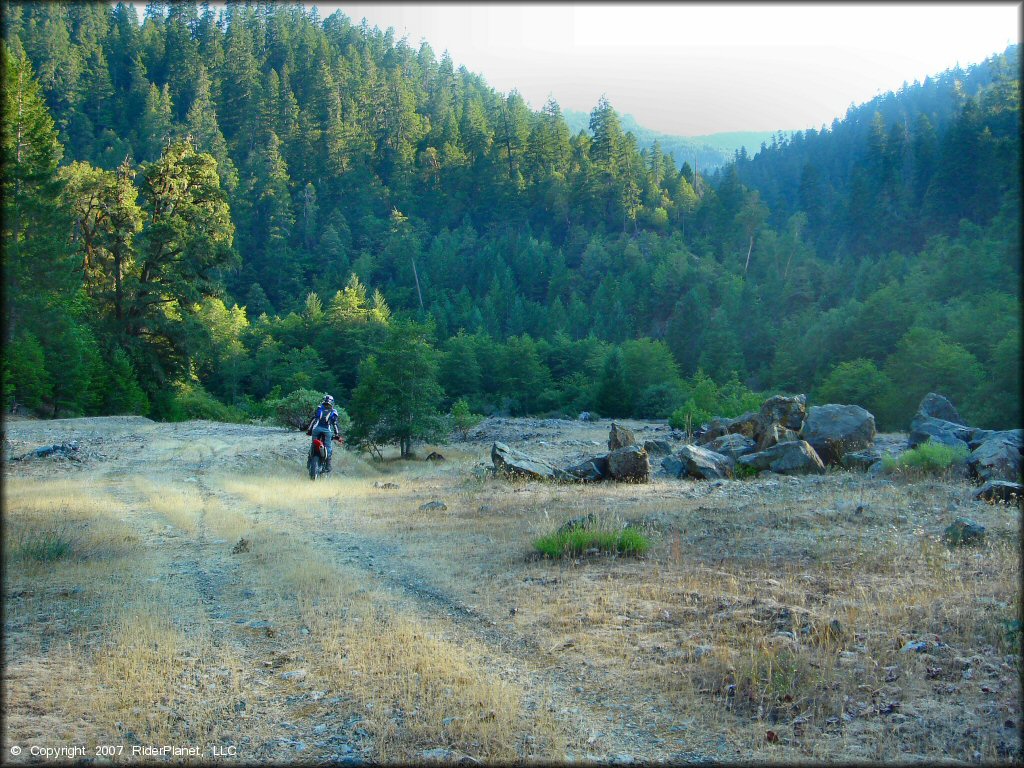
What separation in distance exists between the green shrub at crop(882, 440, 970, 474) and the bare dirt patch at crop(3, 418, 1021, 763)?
154 inches

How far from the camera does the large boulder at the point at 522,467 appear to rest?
1891 cm

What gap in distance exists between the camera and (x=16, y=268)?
14.4 metres

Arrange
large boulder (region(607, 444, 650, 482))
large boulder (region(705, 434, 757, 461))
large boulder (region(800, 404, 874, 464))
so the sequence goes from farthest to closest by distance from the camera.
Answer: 1. large boulder (region(705, 434, 757, 461))
2. large boulder (region(800, 404, 874, 464))
3. large boulder (region(607, 444, 650, 482))

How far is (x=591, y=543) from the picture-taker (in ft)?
33.2

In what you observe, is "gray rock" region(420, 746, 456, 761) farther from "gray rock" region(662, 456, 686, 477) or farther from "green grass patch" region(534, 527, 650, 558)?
"gray rock" region(662, 456, 686, 477)

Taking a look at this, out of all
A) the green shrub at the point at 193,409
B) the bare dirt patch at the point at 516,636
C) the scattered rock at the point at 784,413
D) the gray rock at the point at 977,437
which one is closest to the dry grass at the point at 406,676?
the bare dirt patch at the point at 516,636

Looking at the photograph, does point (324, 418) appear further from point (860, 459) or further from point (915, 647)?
point (915, 647)

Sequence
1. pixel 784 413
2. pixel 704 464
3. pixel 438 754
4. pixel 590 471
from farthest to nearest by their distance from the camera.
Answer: pixel 784 413 → pixel 704 464 → pixel 590 471 → pixel 438 754

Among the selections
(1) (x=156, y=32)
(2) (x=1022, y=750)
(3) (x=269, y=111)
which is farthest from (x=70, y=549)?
(1) (x=156, y=32)

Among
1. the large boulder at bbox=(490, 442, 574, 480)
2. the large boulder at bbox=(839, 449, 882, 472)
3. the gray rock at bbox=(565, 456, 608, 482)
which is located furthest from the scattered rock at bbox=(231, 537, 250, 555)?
the large boulder at bbox=(839, 449, 882, 472)

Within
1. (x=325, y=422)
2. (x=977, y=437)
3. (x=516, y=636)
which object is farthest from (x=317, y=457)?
(x=977, y=437)

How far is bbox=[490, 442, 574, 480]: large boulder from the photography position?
18906 millimetres

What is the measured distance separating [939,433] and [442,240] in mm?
80524

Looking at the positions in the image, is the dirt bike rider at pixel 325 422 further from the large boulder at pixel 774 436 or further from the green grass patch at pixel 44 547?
the large boulder at pixel 774 436
